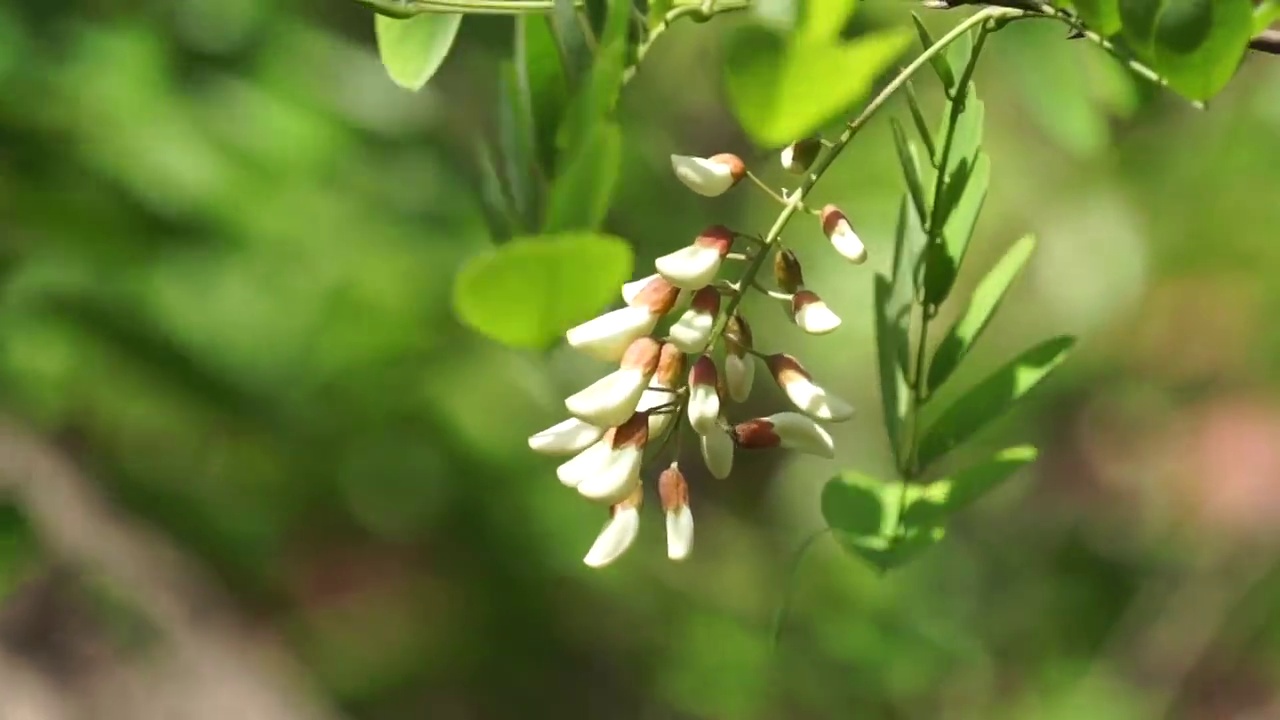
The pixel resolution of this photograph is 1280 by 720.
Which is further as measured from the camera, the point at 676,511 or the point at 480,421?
the point at 480,421

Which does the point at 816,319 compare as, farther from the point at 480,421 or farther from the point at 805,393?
the point at 480,421

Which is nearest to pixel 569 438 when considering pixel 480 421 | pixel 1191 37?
pixel 1191 37

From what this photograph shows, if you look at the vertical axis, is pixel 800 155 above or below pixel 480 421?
above

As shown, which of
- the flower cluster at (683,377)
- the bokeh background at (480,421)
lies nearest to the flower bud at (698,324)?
the flower cluster at (683,377)

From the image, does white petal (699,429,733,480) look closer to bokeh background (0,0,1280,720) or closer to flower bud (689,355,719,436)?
flower bud (689,355,719,436)

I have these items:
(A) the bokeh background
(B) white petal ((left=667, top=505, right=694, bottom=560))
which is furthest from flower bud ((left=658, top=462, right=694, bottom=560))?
(A) the bokeh background

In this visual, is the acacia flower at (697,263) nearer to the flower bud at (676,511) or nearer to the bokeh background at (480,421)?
the flower bud at (676,511)

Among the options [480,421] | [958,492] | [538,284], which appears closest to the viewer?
[538,284]
